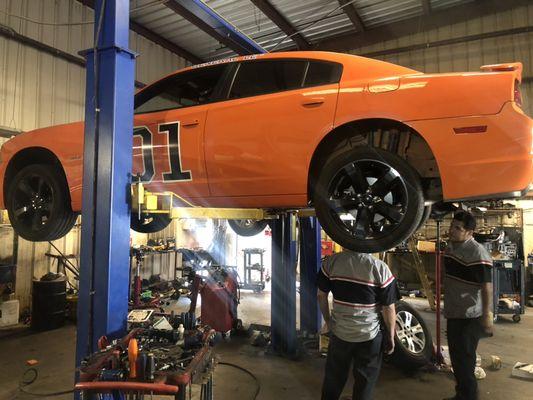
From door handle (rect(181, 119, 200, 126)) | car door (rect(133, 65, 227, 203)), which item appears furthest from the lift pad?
door handle (rect(181, 119, 200, 126))

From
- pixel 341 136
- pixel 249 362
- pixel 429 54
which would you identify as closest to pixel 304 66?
pixel 341 136

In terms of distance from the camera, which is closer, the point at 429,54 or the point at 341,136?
the point at 341,136

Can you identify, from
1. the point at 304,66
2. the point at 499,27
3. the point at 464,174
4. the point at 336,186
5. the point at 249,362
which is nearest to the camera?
the point at 464,174

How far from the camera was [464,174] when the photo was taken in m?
2.11

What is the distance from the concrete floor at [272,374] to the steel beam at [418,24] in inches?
261

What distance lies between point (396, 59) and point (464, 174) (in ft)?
27.8

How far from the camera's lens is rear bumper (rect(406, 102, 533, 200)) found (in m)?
2.01

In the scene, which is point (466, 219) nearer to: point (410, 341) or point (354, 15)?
point (410, 341)

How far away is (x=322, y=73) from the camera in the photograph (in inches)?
103

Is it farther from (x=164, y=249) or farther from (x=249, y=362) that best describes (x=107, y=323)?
(x=164, y=249)

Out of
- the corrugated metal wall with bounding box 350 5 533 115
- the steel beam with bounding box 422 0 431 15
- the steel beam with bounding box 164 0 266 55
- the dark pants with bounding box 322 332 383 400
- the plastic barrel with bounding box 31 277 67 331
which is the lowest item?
the plastic barrel with bounding box 31 277 67 331

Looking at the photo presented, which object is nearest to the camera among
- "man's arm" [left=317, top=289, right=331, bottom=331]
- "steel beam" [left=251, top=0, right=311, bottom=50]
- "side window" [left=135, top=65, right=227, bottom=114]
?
"side window" [left=135, top=65, right=227, bottom=114]

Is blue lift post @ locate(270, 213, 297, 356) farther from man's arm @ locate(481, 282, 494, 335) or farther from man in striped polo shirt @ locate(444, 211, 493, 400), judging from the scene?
man's arm @ locate(481, 282, 494, 335)

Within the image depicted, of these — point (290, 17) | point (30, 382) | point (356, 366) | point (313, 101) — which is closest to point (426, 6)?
point (290, 17)
